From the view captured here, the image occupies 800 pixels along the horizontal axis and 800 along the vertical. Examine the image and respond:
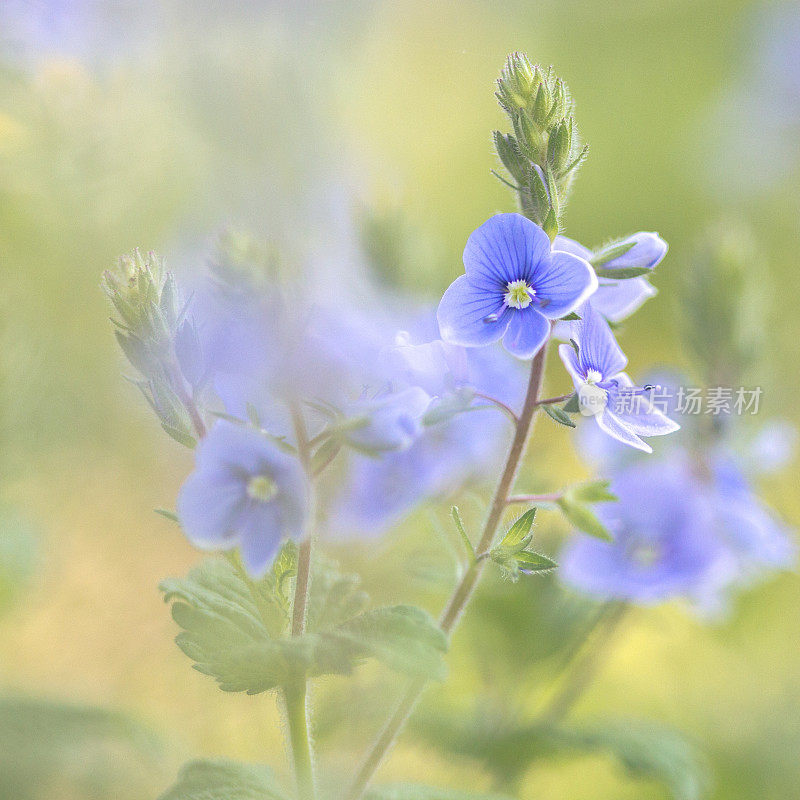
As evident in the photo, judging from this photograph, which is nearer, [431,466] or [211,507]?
[211,507]

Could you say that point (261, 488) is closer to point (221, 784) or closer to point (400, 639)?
point (400, 639)

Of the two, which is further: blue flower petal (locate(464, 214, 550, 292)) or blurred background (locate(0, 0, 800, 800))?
blurred background (locate(0, 0, 800, 800))

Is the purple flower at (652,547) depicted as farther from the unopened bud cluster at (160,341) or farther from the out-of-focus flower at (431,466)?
the unopened bud cluster at (160,341)

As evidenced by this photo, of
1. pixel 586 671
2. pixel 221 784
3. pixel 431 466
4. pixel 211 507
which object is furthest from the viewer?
pixel 586 671

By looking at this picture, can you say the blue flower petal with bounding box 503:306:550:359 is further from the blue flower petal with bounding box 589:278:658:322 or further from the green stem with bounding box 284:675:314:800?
the green stem with bounding box 284:675:314:800

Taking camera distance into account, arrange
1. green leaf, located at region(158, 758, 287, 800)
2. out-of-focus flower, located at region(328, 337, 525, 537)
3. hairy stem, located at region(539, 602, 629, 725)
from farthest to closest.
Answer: hairy stem, located at region(539, 602, 629, 725)
out-of-focus flower, located at region(328, 337, 525, 537)
green leaf, located at region(158, 758, 287, 800)

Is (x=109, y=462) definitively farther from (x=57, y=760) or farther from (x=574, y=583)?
(x=574, y=583)

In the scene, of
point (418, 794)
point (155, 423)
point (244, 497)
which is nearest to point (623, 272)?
point (244, 497)

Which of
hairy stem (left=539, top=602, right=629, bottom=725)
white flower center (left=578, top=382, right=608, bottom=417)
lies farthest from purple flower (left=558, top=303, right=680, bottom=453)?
hairy stem (left=539, top=602, right=629, bottom=725)
